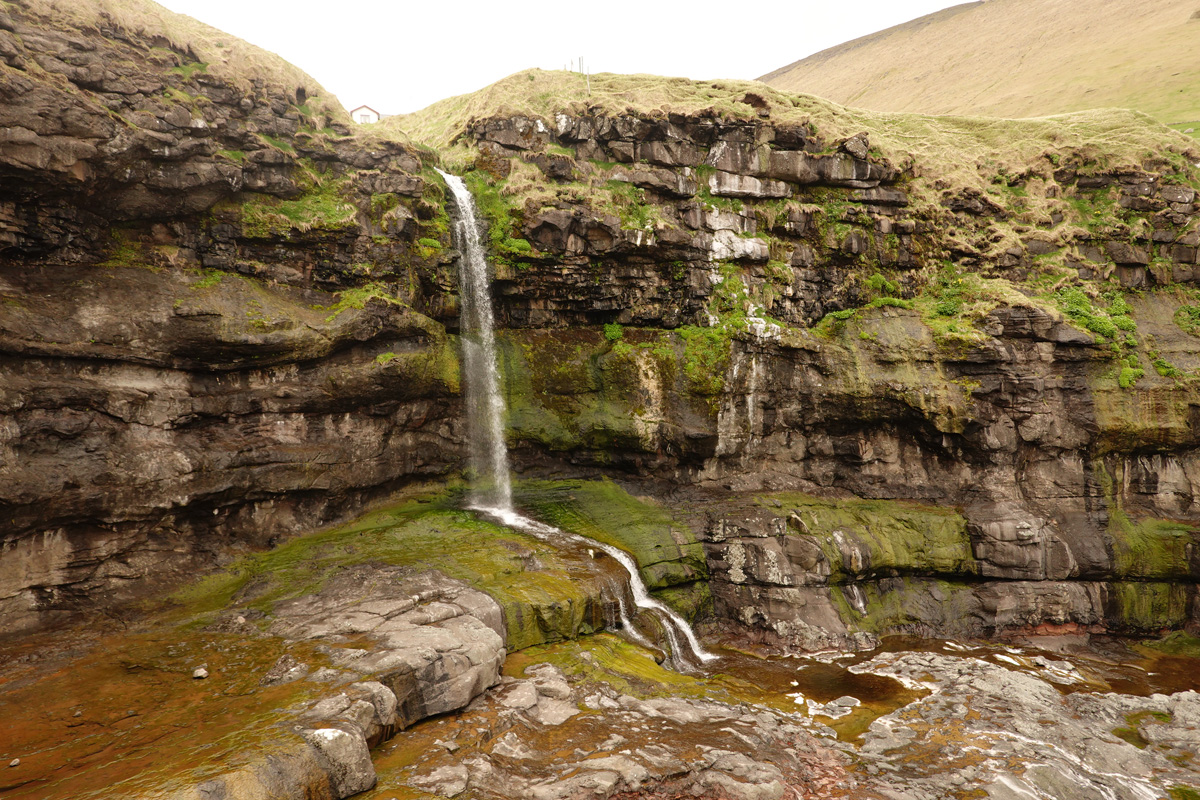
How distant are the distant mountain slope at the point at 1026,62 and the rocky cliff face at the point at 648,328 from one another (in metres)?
26.6

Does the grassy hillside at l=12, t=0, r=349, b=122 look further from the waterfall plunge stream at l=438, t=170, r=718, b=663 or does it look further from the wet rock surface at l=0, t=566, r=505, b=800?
A: the wet rock surface at l=0, t=566, r=505, b=800

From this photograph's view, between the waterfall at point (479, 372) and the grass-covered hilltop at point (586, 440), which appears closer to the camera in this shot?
the grass-covered hilltop at point (586, 440)

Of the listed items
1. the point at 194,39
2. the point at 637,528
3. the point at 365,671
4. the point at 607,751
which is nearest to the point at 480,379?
the point at 637,528

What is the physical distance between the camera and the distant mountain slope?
45250mm

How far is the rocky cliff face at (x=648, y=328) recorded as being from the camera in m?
15.4

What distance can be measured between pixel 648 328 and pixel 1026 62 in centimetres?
6353

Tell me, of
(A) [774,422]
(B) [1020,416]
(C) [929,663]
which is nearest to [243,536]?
(A) [774,422]

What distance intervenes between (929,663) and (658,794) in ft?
38.1

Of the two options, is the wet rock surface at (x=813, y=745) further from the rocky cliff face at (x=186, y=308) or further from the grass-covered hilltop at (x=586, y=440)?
the rocky cliff face at (x=186, y=308)

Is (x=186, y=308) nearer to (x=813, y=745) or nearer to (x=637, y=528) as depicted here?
(x=637, y=528)

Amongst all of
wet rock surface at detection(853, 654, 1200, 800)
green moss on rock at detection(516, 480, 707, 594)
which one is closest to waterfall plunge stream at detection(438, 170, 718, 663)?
green moss on rock at detection(516, 480, 707, 594)

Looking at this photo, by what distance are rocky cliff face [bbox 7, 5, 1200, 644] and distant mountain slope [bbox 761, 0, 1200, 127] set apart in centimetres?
2658

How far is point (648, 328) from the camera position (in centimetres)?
2408

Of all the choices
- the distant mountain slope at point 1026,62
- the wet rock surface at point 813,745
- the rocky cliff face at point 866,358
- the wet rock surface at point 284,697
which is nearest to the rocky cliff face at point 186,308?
the wet rock surface at point 284,697
